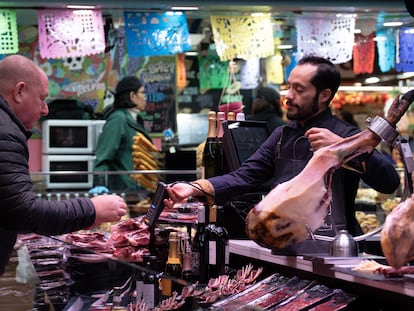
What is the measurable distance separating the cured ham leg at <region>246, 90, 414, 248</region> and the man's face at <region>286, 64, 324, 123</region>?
1.85 m

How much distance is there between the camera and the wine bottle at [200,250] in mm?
3380

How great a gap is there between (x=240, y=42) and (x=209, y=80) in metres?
2.24

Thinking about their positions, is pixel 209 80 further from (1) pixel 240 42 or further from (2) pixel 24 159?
(2) pixel 24 159

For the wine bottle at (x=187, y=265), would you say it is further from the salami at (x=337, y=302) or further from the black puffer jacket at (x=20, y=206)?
the salami at (x=337, y=302)

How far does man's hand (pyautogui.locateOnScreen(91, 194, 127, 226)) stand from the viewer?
3.18 m

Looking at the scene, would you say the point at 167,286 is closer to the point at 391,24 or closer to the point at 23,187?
the point at 23,187

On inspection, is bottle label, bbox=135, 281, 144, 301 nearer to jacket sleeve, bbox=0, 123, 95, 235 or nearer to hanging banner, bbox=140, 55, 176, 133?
jacket sleeve, bbox=0, 123, 95, 235

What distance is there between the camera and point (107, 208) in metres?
3.19

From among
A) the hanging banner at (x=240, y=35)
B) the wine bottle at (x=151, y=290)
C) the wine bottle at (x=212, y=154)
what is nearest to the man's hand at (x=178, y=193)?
the wine bottle at (x=212, y=154)

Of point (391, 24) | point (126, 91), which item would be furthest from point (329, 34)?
point (126, 91)

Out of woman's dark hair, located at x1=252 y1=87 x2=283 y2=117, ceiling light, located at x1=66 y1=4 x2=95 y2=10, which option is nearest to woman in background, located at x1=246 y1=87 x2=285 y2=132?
woman's dark hair, located at x1=252 y1=87 x2=283 y2=117

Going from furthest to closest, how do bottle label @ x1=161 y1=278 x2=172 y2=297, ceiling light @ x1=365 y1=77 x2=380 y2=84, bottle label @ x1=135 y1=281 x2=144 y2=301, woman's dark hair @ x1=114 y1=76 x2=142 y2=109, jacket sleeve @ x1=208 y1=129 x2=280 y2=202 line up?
1. ceiling light @ x1=365 y1=77 x2=380 y2=84
2. woman's dark hair @ x1=114 y1=76 x2=142 y2=109
3. jacket sleeve @ x1=208 y1=129 x2=280 y2=202
4. bottle label @ x1=135 y1=281 x2=144 y2=301
5. bottle label @ x1=161 y1=278 x2=172 y2=297

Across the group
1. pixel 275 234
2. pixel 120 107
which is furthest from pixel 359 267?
pixel 120 107

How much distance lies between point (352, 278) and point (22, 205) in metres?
1.22
